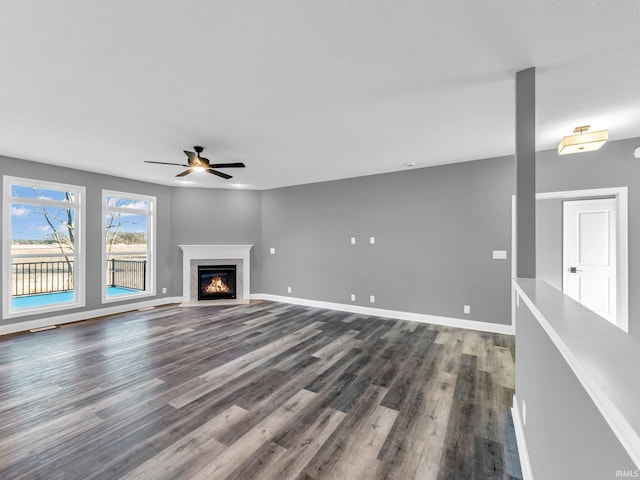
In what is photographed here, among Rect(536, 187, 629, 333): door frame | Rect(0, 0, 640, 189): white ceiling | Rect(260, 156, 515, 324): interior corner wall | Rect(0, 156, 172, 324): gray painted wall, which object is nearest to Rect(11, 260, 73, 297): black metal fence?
Rect(0, 156, 172, 324): gray painted wall

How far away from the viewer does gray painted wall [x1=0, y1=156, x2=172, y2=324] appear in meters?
4.60

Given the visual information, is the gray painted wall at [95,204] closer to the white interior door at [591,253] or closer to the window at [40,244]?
the window at [40,244]

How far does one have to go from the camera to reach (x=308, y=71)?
2197 millimetres

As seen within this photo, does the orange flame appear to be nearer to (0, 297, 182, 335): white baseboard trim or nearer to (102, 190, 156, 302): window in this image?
(0, 297, 182, 335): white baseboard trim

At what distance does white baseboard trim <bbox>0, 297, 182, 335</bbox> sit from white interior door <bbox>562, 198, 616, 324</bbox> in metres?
7.56

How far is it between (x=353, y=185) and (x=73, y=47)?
453 cm

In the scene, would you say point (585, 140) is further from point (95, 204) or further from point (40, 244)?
point (40, 244)

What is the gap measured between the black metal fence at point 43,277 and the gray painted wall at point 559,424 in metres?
6.66

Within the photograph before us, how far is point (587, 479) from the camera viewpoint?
2.41 feet

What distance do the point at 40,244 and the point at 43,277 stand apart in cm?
109

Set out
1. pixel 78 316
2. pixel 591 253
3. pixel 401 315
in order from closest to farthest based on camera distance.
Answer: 1. pixel 591 253
2. pixel 78 316
3. pixel 401 315

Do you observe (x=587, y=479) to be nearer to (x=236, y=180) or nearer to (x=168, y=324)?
(x=168, y=324)

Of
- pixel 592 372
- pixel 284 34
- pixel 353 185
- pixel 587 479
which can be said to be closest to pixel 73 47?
pixel 284 34

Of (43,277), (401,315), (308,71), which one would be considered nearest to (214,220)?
(43,277)
